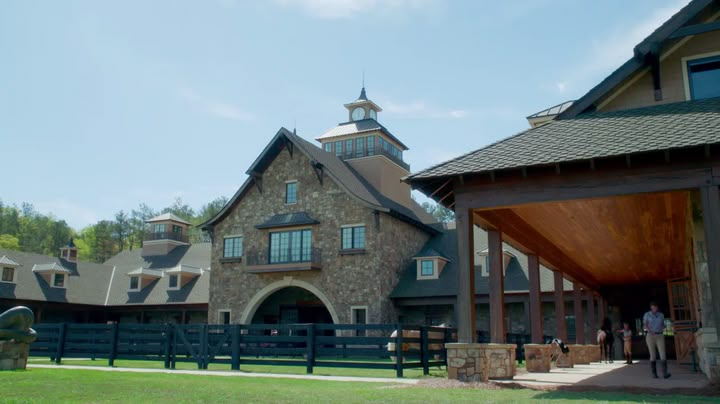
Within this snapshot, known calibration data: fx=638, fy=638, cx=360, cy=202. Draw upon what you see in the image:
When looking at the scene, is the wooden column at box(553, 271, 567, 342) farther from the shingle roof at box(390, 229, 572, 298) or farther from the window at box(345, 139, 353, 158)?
the window at box(345, 139, 353, 158)

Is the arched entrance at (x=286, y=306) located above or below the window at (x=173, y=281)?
below

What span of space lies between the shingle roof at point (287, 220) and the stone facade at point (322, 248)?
0.29m

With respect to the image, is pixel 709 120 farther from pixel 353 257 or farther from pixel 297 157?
pixel 297 157

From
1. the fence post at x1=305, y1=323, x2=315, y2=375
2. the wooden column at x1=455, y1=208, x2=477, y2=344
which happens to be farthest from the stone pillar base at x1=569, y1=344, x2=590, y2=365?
the wooden column at x1=455, y1=208, x2=477, y2=344

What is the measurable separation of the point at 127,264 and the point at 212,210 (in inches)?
1327

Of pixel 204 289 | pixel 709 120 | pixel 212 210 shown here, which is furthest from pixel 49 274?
pixel 212 210

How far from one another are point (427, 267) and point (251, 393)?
2165 cm

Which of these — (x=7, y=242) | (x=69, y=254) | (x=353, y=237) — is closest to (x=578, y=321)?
(x=353, y=237)

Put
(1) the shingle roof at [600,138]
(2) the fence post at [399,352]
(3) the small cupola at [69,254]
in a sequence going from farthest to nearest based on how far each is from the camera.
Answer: (3) the small cupola at [69,254] → (2) the fence post at [399,352] → (1) the shingle roof at [600,138]

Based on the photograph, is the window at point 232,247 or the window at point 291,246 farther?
the window at point 232,247

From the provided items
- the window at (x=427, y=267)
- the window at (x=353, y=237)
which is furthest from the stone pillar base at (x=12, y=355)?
the window at (x=427, y=267)

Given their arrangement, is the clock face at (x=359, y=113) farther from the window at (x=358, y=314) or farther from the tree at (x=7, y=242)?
the tree at (x=7, y=242)

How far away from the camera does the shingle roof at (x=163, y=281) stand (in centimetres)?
3412

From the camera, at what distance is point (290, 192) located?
3083 centimetres
